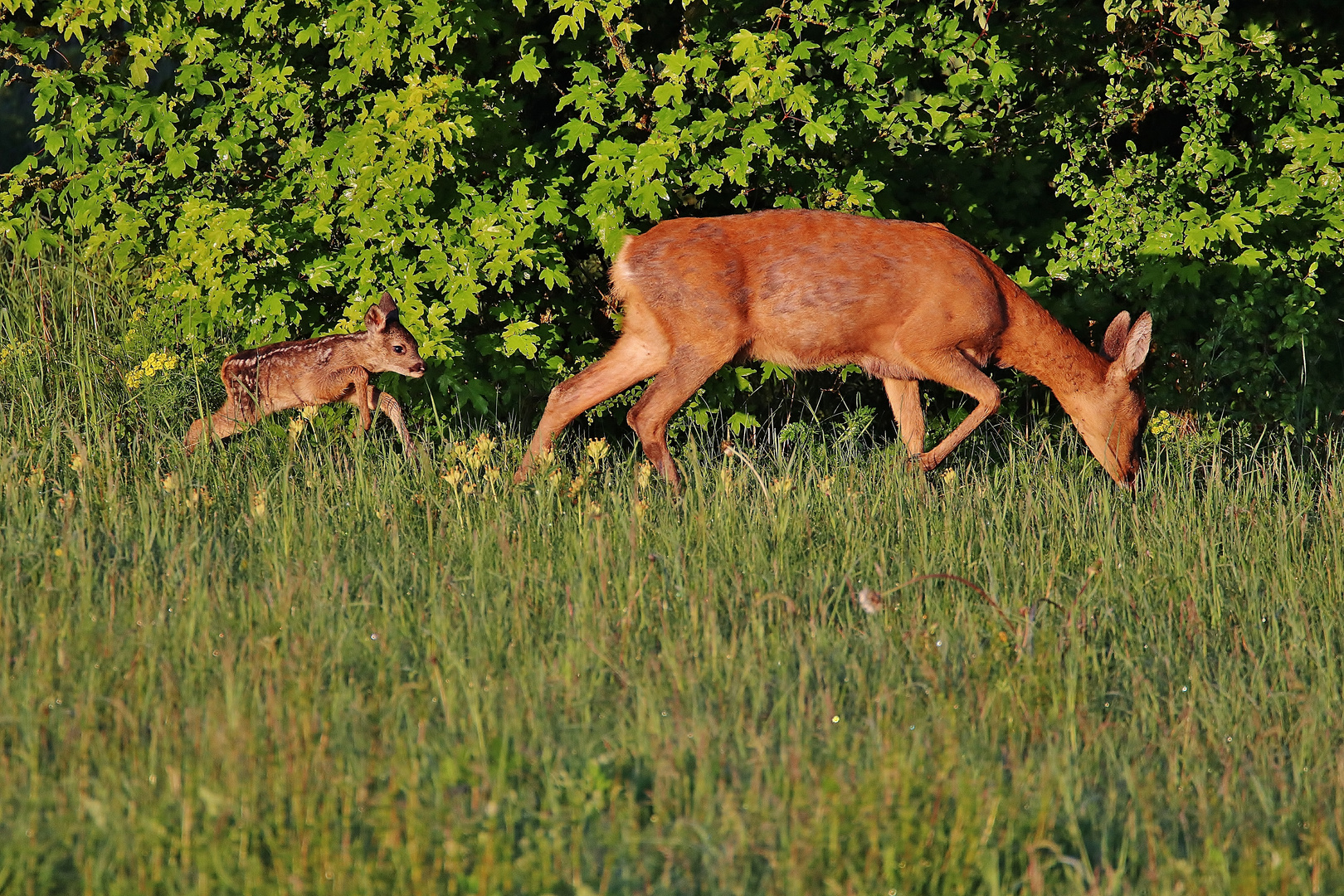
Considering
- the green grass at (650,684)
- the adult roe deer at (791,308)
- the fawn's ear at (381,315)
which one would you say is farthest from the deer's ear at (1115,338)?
the fawn's ear at (381,315)

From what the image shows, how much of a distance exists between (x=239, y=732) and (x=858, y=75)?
17.0 ft

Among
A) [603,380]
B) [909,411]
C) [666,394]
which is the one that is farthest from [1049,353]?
[603,380]

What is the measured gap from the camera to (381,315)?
713cm

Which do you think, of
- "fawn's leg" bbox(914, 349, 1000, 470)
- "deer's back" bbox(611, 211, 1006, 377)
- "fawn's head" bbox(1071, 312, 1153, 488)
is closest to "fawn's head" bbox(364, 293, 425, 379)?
"deer's back" bbox(611, 211, 1006, 377)

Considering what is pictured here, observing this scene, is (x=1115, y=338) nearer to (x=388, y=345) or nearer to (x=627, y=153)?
(x=627, y=153)

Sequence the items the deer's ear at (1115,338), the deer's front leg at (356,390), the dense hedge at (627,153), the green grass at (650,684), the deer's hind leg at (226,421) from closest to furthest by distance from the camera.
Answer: the green grass at (650,684) < the deer's hind leg at (226,421) < the deer's front leg at (356,390) < the dense hedge at (627,153) < the deer's ear at (1115,338)

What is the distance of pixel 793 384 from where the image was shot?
8.80 metres

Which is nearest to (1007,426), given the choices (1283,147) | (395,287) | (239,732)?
(1283,147)

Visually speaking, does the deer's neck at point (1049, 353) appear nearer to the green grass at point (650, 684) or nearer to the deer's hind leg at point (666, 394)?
the green grass at point (650, 684)

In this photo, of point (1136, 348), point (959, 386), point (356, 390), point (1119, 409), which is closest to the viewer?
point (356, 390)

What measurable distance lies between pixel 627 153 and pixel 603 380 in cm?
120

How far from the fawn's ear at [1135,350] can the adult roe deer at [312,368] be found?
3.75 metres

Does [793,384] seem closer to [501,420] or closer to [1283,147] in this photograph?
[501,420]

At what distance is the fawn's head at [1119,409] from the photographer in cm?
770
